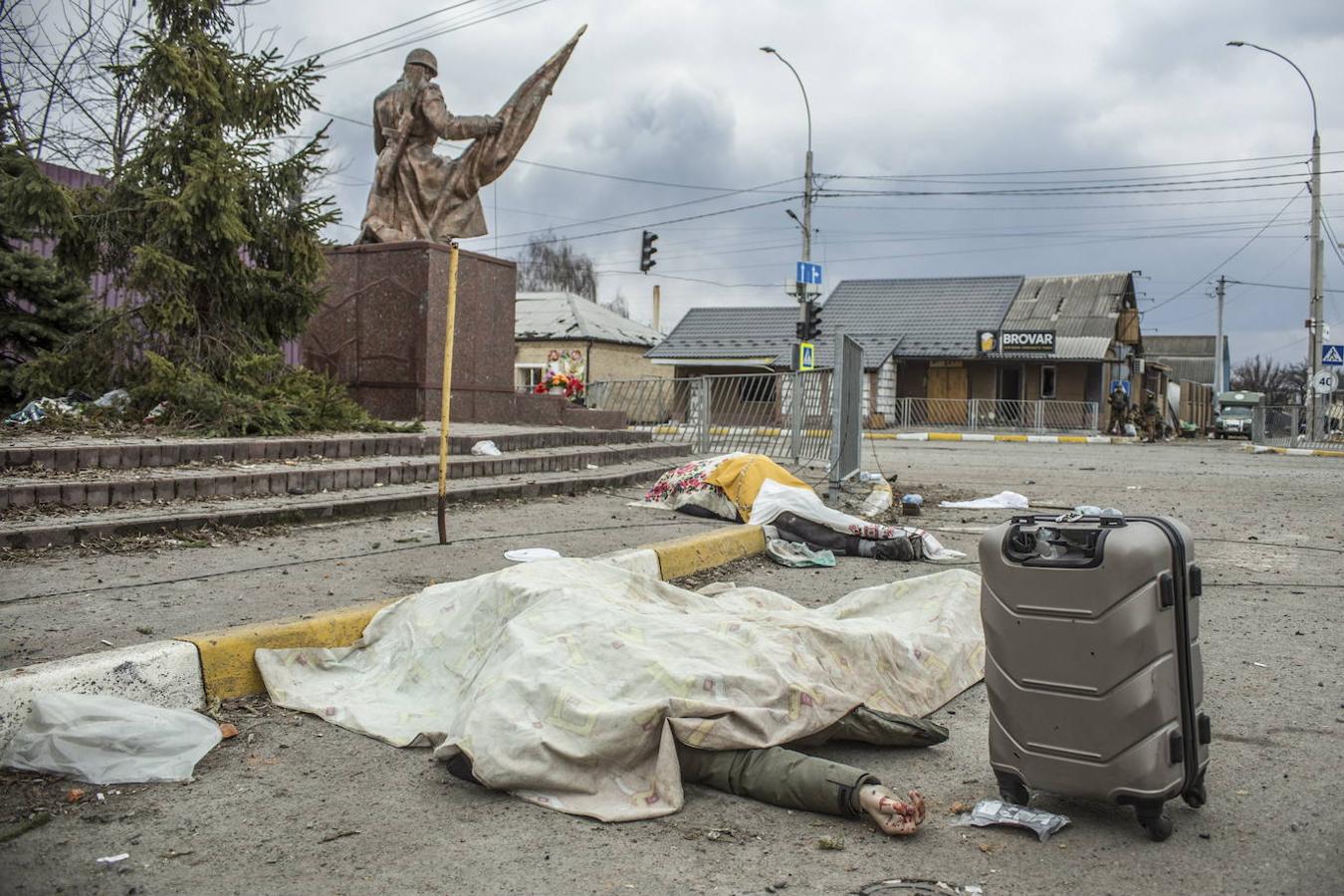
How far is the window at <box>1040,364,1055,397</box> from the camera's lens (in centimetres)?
3862

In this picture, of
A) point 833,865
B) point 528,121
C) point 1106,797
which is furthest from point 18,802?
point 528,121

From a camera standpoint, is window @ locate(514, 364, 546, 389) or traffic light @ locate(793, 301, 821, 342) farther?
window @ locate(514, 364, 546, 389)

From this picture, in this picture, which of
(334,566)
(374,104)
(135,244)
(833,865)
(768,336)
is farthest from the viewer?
(768,336)

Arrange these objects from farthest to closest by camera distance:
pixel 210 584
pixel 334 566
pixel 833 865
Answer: pixel 334 566
pixel 210 584
pixel 833 865

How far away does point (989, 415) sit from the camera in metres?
36.7

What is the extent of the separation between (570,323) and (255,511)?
34284 mm

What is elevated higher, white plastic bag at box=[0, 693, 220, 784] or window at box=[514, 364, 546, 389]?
window at box=[514, 364, 546, 389]

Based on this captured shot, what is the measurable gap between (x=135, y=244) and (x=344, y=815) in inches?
338

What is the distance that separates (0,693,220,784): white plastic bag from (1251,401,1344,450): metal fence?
28516 millimetres

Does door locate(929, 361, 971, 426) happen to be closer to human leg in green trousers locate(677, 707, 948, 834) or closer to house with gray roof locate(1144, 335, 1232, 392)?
human leg in green trousers locate(677, 707, 948, 834)

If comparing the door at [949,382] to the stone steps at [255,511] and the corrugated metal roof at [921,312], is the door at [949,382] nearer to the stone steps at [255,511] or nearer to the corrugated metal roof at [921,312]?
the corrugated metal roof at [921,312]

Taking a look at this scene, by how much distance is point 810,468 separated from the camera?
41.5 feet

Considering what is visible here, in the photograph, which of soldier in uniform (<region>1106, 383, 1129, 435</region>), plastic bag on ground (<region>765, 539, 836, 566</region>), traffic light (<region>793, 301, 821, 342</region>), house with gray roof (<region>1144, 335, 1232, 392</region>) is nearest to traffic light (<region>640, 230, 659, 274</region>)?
traffic light (<region>793, 301, 821, 342</region>)

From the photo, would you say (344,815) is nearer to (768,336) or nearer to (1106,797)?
(1106,797)
